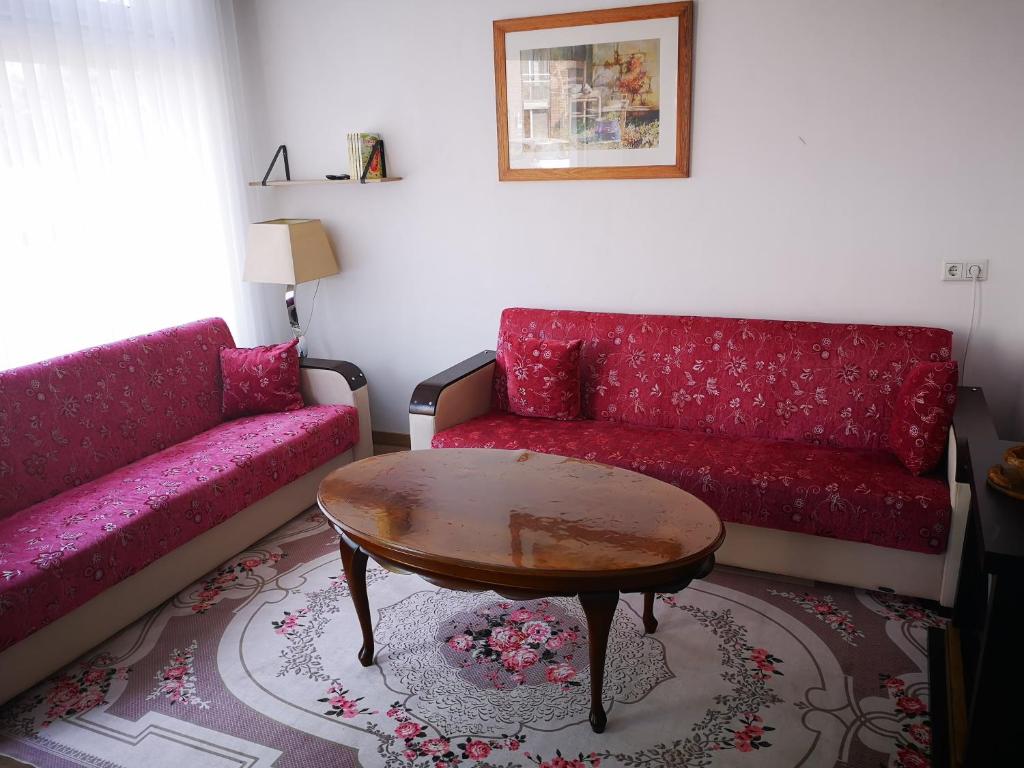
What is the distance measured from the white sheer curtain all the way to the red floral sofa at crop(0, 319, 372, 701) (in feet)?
0.83

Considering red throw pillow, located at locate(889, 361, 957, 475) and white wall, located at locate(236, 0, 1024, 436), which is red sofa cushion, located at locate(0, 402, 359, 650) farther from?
red throw pillow, located at locate(889, 361, 957, 475)

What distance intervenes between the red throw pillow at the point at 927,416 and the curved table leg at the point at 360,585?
1924mm

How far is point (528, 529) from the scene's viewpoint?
6.91 ft

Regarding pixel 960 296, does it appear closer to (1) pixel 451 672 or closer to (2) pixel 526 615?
(2) pixel 526 615

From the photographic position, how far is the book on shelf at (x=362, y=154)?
380cm

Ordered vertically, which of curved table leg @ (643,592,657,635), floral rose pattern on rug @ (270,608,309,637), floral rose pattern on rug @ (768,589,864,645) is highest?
Answer: curved table leg @ (643,592,657,635)

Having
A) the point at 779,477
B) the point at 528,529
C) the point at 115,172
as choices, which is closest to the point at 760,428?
the point at 779,477

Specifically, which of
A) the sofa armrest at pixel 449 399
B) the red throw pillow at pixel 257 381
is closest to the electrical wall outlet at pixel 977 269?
the sofa armrest at pixel 449 399

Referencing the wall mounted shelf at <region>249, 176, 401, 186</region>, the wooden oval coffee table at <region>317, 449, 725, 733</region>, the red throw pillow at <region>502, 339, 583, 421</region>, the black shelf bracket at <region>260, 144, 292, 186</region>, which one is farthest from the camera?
the black shelf bracket at <region>260, 144, 292, 186</region>

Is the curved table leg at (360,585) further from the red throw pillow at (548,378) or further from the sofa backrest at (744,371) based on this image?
the sofa backrest at (744,371)

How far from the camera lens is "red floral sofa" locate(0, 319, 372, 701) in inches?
91.8

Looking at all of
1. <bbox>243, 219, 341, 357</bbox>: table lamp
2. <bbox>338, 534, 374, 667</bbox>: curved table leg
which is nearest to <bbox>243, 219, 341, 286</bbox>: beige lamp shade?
<bbox>243, 219, 341, 357</bbox>: table lamp

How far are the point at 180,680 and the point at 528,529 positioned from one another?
125 cm

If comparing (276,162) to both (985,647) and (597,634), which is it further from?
(985,647)
